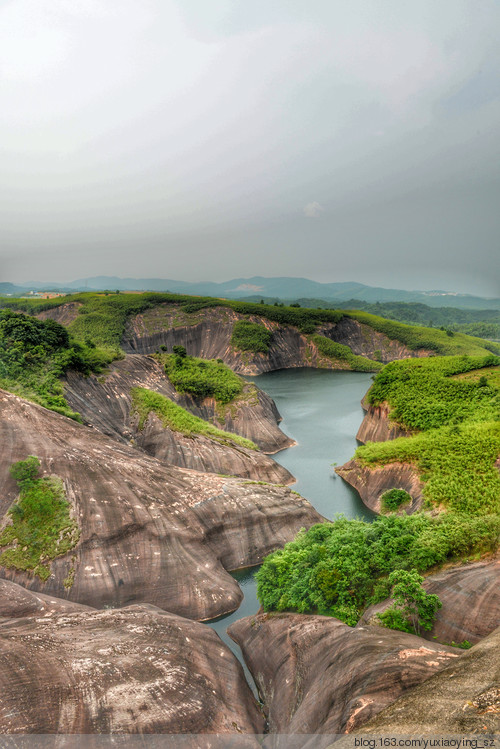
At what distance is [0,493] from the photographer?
21.5 meters

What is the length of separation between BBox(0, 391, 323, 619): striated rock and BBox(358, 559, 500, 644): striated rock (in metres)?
10.4

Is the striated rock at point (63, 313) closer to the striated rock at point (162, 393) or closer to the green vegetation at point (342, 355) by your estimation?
the green vegetation at point (342, 355)

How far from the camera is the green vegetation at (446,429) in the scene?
2730 centimetres

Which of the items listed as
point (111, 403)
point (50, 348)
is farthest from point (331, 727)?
point (50, 348)

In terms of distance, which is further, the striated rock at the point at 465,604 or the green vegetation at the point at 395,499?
the green vegetation at the point at 395,499

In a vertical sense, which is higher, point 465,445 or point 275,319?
point 275,319

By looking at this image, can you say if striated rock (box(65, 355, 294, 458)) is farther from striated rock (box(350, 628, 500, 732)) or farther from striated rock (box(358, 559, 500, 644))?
striated rock (box(350, 628, 500, 732))

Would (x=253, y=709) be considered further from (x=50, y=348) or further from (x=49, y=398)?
(x=50, y=348)

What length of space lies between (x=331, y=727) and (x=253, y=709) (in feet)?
18.9

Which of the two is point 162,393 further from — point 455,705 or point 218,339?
point 218,339

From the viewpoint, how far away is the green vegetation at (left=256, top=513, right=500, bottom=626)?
57.0 feet

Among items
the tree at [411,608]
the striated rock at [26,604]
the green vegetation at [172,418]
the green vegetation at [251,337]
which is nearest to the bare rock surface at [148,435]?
the green vegetation at [172,418]

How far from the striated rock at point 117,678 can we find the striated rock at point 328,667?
1174 millimetres

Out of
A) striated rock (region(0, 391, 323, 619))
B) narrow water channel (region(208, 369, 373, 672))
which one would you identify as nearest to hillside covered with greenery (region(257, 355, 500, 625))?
narrow water channel (region(208, 369, 373, 672))
